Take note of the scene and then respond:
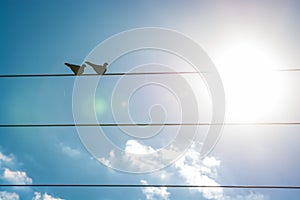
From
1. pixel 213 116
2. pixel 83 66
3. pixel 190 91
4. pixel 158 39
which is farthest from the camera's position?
pixel 158 39

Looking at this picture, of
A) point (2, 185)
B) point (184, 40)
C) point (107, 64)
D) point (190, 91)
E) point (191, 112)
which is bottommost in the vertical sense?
point (2, 185)

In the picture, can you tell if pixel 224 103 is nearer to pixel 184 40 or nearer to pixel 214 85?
pixel 214 85

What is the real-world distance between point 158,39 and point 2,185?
16.3ft

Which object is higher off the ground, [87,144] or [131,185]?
[87,144]

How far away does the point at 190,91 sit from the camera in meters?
7.37

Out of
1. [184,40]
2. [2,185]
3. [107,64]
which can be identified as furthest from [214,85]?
[2,185]

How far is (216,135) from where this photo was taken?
22.2ft

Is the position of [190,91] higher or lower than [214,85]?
higher

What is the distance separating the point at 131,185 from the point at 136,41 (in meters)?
3.99

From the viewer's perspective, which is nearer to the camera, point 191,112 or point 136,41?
point 191,112

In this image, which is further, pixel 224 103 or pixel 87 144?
pixel 87 144

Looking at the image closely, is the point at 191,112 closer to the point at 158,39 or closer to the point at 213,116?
the point at 213,116

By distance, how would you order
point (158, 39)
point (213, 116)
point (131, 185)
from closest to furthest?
point (131, 185), point (213, 116), point (158, 39)

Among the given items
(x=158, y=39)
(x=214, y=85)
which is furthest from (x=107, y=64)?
(x=214, y=85)
